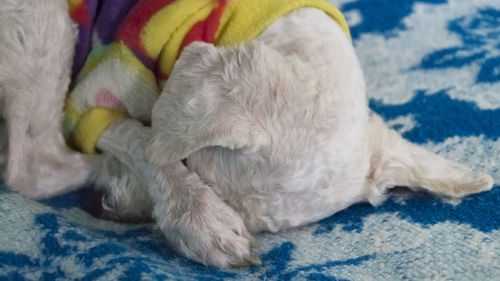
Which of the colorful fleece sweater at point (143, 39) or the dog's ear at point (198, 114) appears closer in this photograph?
the dog's ear at point (198, 114)

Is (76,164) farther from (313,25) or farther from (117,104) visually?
(313,25)

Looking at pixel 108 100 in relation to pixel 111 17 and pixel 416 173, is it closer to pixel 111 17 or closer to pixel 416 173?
pixel 111 17

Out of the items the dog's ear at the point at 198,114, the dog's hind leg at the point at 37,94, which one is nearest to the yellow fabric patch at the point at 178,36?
the dog's ear at the point at 198,114

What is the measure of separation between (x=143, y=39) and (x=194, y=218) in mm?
403

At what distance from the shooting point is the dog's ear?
1209mm

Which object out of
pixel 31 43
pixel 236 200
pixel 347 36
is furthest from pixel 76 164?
pixel 347 36

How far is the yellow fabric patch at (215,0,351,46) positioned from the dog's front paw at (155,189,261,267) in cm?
33

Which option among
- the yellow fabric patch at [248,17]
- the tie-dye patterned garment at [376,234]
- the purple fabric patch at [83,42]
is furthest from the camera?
the purple fabric patch at [83,42]

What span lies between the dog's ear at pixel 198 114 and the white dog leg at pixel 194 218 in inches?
2.9

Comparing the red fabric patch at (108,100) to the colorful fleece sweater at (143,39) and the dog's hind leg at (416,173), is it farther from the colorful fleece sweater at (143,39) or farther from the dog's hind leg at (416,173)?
the dog's hind leg at (416,173)

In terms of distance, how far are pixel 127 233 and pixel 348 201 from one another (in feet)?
1.51

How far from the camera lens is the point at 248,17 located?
4.59 feet

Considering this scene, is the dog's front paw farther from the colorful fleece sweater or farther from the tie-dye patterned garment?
the colorful fleece sweater

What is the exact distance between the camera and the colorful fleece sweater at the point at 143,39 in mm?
1395
